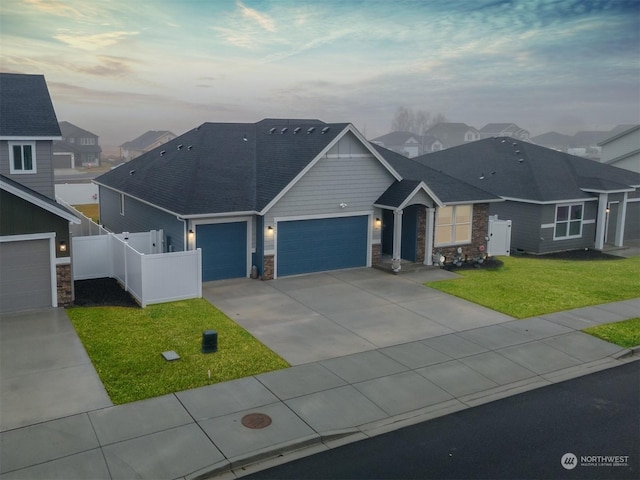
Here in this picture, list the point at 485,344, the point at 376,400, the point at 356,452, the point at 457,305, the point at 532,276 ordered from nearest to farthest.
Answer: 1. the point at 356,452
2. the point at 376,400
3. the point at 485,344
4. the point at 457,305
5. the point at 532,276

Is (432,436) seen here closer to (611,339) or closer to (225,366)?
(225,366)

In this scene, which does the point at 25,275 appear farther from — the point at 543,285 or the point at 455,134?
the point at 455,134

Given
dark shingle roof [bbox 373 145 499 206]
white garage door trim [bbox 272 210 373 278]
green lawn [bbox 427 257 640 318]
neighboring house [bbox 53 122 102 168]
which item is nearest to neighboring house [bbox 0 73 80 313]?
white garage door trim [bbox 272 210 373 278]

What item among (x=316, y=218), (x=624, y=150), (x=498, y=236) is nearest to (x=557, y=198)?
(x=498, y=236)

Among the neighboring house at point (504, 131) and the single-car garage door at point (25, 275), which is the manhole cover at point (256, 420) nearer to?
the single-car garage door at point (25, 275)

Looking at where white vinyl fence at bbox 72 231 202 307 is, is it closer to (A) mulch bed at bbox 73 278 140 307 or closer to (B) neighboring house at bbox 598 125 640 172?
(A) mulch bed at bbox 73 278 140 307

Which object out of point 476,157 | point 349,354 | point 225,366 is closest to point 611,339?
point 349,354
